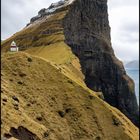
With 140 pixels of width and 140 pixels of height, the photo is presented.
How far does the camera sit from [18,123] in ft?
252

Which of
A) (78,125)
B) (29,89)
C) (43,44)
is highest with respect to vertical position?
(43,44)

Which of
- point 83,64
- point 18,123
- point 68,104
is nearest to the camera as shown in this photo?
point 18,123

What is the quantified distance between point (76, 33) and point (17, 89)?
101 meters

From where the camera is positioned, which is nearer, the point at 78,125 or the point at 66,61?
the point at 78,125

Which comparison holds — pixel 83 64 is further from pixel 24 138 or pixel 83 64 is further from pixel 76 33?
pixel 24 138

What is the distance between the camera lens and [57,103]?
106m

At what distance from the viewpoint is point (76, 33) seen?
197 m

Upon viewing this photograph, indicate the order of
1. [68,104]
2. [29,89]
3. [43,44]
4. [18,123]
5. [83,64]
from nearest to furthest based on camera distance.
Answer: [18,123], [29,89], [68,104], [43,44], [83,64]

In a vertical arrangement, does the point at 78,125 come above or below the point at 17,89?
below

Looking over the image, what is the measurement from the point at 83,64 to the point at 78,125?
92.6m

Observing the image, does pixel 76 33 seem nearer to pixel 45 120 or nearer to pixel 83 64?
pixel 83 64

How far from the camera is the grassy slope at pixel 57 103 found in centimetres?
9729

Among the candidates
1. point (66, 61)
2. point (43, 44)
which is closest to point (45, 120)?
point (66, 61)

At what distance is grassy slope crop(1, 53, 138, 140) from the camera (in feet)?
319
